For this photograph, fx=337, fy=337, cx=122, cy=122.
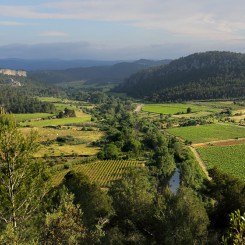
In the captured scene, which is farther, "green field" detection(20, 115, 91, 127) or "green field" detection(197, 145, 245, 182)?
"green field" detection(20, 115, 91, 127)

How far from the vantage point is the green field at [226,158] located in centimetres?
6331

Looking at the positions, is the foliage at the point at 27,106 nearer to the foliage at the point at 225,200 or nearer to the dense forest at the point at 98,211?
the dense forest at the point at 98,211

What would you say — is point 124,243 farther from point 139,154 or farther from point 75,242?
point 139,154

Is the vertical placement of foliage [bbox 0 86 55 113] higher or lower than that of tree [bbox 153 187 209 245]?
lower

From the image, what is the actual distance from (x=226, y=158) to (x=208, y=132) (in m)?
28.7

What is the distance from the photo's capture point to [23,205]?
16344mm

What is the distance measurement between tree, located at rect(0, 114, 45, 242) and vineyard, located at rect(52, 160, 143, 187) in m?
36.7

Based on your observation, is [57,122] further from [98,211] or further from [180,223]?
[180,223]

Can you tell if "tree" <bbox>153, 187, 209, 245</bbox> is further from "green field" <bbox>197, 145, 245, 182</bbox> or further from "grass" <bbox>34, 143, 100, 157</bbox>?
"grass" <bbox>34, 143, 100, 157</bbox>

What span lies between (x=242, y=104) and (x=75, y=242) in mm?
145300

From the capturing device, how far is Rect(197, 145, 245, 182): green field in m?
63.3

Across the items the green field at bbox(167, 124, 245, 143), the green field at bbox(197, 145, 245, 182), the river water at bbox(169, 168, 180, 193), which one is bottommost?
the green field at bbox(167, 124, 245, 143)

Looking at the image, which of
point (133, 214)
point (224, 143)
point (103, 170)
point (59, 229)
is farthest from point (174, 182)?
point (59, 229)

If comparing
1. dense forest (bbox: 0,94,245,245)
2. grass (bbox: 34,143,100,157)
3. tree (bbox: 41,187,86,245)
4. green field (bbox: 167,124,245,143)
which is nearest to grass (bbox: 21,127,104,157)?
grass (bbox: 34,143,100,157)
